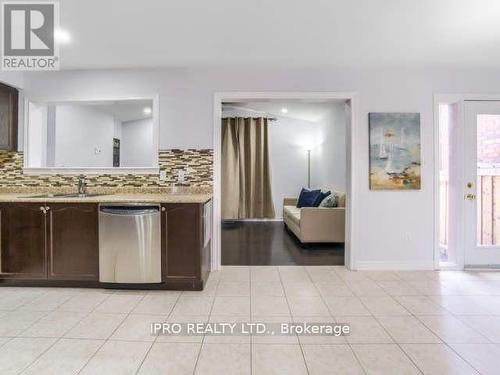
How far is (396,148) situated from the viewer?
3.46 metres

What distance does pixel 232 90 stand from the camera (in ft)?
11.4

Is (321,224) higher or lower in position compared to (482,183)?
lower

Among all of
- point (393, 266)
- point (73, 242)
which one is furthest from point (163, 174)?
point (393, 266)

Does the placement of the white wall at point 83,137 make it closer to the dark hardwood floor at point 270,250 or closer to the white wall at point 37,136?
the white wall at point 37,136

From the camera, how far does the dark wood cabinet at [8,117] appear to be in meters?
3.27

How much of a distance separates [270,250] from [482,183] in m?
2.81

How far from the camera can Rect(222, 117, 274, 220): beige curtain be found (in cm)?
684

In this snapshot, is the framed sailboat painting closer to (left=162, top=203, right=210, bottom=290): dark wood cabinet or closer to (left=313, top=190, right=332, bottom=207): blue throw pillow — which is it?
(left=313, top=190, right=332, bottom=207): blue throw pillow

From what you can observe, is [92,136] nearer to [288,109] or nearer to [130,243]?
[130,243]

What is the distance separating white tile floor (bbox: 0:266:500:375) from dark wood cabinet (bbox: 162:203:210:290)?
190 mm

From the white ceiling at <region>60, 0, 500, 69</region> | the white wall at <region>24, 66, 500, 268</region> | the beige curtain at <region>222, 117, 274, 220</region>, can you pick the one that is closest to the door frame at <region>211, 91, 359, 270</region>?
the white wall at <region>24, 66, 500, 268</region>

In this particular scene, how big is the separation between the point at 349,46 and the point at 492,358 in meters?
2.74

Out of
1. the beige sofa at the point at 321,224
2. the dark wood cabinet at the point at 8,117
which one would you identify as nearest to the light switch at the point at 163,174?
the dark wood cabinet at the point at 8,117

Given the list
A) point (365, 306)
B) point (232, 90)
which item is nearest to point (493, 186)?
point (365, 306)
